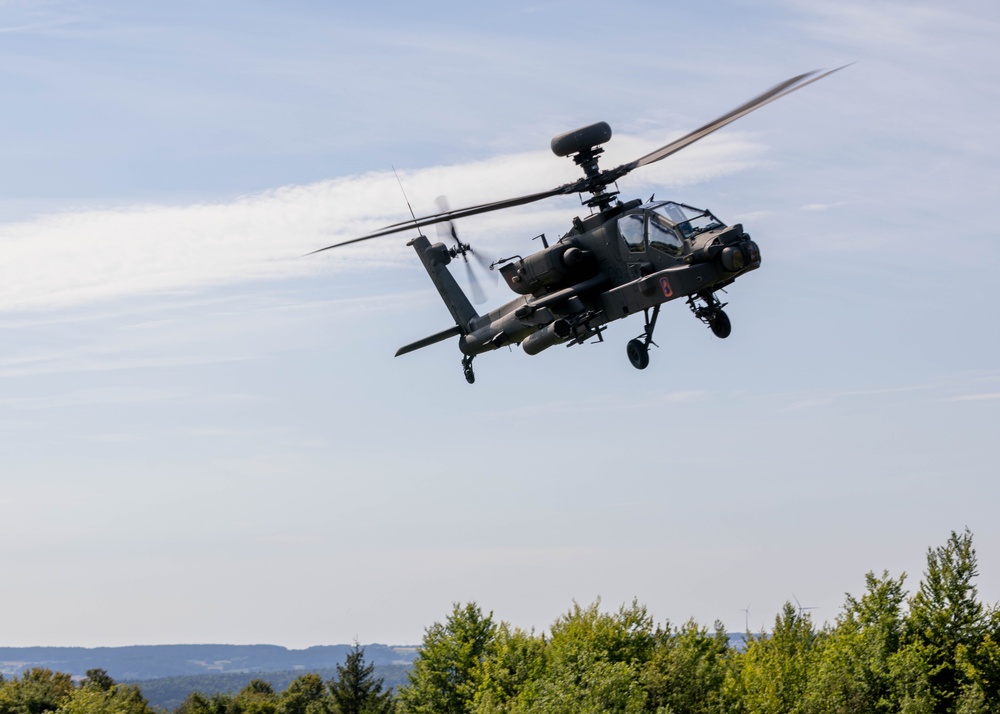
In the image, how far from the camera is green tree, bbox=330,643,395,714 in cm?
7350

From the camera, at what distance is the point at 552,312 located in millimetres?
35750

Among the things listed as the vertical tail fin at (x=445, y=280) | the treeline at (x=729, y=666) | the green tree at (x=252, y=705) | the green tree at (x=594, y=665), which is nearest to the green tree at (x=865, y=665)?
the treeline at (x=729, y=666)

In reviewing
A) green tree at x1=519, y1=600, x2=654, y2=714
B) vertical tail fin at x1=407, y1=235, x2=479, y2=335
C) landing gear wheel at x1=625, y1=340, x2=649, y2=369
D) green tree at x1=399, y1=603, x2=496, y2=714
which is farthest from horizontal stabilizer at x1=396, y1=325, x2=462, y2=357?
green tree at x1=399, y1=603, x2=496, y2=714

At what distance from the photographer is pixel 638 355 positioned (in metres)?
34.7

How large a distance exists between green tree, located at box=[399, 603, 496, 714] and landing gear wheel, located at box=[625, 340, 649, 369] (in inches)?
1944

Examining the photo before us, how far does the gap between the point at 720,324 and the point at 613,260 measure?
12.1 ft

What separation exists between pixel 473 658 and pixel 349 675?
11.9 meters

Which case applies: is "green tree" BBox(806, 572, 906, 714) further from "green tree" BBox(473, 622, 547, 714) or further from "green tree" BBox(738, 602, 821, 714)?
"green tree" BBox(473, 622, 547, 714)

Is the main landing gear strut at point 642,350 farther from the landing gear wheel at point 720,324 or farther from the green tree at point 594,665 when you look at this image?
the green tree at point 594,665

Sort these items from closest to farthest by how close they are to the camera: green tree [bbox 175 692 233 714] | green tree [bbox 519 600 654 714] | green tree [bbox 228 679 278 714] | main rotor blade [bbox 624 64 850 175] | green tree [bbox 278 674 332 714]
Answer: main rotor blade [bbox 624 64 850 175]
green tree [bbox 519 600 654 714]
green tree [bbox 175 692 233 714]
green tree [bbox 228 679 278 714]
green tree [bbox 278 674 332 714]

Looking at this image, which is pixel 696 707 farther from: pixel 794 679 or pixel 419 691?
pixel 419 691

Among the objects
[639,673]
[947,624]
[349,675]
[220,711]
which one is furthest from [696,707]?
[220,711]

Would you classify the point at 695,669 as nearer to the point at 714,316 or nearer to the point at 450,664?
the point at 450,664

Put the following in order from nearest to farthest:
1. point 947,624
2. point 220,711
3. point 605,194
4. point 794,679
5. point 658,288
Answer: point 658,288 → point 605,194 → point 947,624 → point 794,679 → point 220,711
